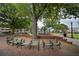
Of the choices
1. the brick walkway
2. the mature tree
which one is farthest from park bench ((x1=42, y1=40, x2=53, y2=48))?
the mature tree

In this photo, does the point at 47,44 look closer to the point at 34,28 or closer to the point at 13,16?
the point at 34,28

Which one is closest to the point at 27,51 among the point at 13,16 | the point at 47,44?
the point at 47,44

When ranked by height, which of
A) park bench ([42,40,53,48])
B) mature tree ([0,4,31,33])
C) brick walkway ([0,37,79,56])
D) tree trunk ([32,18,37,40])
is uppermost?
mature tree ([0,4,31,33])

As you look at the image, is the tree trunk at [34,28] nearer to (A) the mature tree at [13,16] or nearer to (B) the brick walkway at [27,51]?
(A) the mature tree at [13,16]

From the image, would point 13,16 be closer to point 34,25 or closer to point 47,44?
point 34,25

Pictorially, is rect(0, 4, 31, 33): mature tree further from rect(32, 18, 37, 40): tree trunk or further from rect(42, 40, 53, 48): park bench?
rect(42, 40, 53, 48): park bench

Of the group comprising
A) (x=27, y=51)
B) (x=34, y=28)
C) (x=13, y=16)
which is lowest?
(x=27, y=51)

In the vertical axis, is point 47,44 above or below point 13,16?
below

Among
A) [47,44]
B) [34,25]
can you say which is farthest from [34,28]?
[47,44]

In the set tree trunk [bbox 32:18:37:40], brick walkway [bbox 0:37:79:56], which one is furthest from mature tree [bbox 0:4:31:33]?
brick walkway [bbox 0:37:79:56]

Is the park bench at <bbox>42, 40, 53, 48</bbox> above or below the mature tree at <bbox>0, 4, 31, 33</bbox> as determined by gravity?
below

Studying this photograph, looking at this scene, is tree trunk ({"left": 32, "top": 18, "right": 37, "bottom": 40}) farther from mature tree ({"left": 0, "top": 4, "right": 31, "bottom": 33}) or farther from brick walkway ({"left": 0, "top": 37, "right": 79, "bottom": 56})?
brick walkway ({"left": 0, "top": 37, "right": 79, "bottom": 56})

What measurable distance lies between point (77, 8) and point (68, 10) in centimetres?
11

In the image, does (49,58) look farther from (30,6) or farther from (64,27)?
(30,6)
